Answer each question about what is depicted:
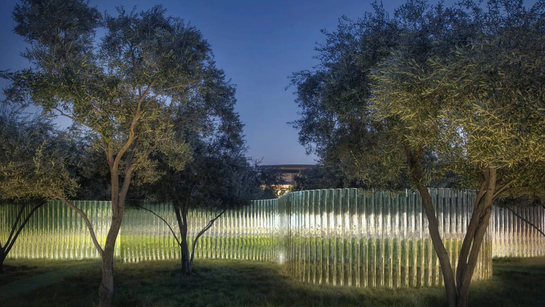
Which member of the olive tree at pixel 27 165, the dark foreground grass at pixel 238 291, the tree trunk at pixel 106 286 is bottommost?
the dark foreground grass at pixel 238 291

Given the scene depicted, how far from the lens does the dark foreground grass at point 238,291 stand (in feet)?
33.8

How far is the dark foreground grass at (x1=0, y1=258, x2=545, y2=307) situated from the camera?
10.3 metres

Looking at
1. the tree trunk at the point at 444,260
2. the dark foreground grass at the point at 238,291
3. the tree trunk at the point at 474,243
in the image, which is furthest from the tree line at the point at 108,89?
the tree trunk at the point at 474,243

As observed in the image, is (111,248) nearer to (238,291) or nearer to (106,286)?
(106,286)

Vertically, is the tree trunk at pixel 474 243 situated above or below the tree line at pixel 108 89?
below

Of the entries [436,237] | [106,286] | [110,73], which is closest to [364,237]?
[436,237]

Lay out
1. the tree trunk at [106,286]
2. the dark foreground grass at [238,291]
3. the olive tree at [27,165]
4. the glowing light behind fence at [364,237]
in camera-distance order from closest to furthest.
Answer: the tree trunk at [106,286] < the dark foreground grass at [238,291] < the olive tree at [27,165] < the glowing light behind fence at [364,237]

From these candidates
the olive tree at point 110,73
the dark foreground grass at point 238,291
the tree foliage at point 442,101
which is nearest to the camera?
the tree foliage at point 442,101

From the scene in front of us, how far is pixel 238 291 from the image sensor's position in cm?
1170

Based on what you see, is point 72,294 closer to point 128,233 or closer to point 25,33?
point 25,33

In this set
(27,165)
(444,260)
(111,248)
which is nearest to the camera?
(444,260)

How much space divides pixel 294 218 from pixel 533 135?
8.97 m

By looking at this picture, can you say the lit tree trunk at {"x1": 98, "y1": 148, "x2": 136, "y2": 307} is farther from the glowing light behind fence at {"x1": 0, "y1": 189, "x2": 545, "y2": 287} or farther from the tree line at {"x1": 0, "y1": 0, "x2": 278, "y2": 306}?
the glowing light behind fence at {"x1": 0, "y1": 189, "x2": 545, "y2": 287}

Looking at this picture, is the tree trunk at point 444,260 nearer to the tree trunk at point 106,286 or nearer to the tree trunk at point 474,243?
the tree trunk at point 474,243
